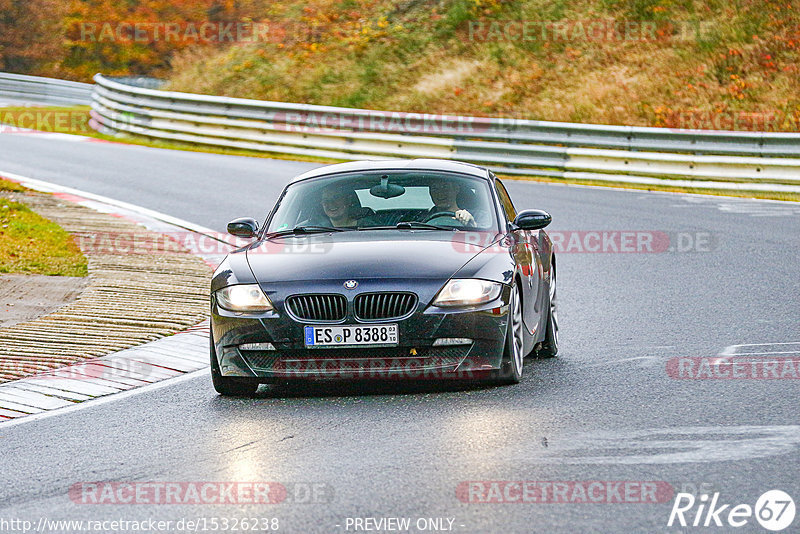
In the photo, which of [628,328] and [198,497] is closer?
[198,497]

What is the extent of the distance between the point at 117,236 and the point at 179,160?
10.5 m

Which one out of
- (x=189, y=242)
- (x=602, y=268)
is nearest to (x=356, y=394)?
(x=602, y=268)

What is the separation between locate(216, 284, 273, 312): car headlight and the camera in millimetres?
8219

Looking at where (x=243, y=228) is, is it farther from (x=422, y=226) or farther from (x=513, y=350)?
(x=513, y=350)

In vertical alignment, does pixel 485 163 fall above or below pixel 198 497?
below

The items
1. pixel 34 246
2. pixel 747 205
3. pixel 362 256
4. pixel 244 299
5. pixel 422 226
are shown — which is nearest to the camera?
pixel 244 299

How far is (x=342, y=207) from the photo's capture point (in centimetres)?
947

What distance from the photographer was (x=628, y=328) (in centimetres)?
1079

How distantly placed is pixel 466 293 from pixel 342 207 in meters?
1.65

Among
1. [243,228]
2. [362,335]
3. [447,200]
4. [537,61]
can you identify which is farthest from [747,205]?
[537,61]

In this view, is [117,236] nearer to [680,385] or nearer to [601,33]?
[680,385]

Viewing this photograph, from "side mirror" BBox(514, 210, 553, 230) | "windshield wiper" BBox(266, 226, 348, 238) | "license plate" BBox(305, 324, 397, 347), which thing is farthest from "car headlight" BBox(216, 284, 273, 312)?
"side mirror" BBox(514, 210, 553, 230)

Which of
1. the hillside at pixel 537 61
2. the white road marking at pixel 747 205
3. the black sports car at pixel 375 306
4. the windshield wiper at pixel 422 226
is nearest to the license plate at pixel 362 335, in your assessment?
the black sports car at pixel 375 306

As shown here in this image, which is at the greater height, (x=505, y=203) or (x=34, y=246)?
(x=505, y=203)
